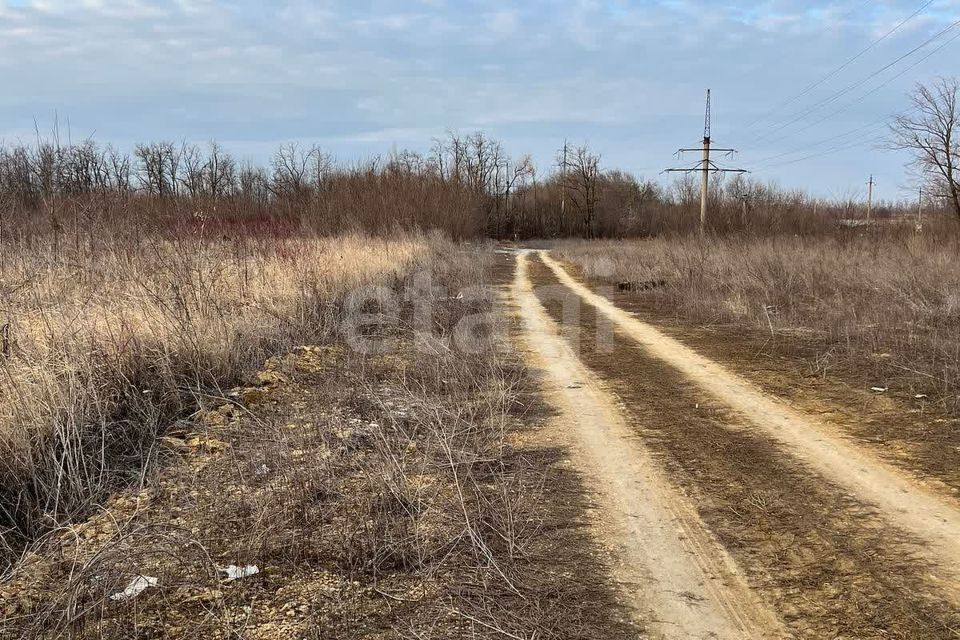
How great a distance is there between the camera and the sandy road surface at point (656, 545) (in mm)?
2703

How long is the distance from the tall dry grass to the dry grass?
708cm

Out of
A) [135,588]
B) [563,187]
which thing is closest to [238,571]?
[135,588]

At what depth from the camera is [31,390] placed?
406 cm

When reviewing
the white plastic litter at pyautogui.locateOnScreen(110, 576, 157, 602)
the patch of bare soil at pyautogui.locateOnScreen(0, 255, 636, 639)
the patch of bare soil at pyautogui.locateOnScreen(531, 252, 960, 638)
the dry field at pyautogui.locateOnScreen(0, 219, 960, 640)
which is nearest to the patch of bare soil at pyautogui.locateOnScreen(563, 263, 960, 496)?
the dry field at pyautogui.locateOnScreen(0, 219, 960, 640)

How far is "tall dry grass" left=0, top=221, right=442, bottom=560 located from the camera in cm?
368

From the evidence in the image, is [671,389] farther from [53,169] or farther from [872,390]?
[53,169]

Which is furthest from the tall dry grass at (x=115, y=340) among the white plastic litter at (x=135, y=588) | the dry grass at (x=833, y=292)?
the dry grass at (x=833, y=292)

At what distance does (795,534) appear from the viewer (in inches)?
135

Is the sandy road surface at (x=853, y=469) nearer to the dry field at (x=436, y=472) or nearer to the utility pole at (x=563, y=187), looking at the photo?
the dry field at (x=436, y=472)

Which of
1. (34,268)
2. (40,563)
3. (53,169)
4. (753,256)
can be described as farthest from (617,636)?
(753,256)

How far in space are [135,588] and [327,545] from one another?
0.92 m

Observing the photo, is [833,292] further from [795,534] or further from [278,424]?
[278,424]

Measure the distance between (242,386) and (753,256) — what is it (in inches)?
598

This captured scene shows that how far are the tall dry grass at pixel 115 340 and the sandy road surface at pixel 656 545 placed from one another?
314 cm
